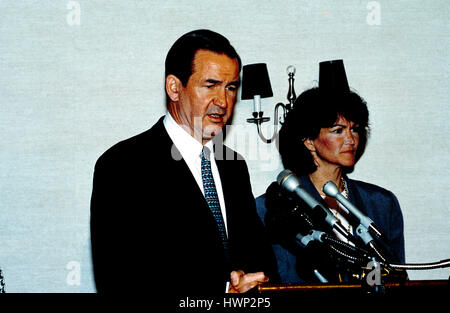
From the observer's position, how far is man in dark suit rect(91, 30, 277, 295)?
1.69 m

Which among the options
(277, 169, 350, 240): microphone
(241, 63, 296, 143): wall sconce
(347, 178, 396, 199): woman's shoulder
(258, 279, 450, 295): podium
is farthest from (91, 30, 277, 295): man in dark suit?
(241, 63, 296, 143): wall sconce

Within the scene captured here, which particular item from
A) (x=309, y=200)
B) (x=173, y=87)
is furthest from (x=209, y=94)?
(x=309, y=200)

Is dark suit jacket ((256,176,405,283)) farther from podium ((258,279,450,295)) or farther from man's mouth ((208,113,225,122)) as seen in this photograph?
podium ((258,279,450,295))

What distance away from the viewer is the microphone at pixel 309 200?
1.25 m

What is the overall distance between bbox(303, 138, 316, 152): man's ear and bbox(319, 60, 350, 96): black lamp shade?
Answer: 0.31 meters

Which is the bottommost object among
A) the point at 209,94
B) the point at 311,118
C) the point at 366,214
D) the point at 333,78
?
the point at 366,214

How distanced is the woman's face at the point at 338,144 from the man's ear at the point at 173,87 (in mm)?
915

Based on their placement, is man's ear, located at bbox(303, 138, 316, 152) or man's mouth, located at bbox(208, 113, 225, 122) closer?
man's mouth, located at bbox(208, 113, 225, 122)

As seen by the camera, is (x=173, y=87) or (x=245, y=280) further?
(x=173, y=87)

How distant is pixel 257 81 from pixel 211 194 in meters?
1.25

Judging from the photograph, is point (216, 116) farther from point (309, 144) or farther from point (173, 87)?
point (309, 144)

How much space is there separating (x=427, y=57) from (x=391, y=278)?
2492 millimetres

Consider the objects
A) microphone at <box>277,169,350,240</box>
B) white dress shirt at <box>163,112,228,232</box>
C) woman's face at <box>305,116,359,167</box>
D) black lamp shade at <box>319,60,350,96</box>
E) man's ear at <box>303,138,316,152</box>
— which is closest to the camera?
microphone at <box>277,169,350,240</box>

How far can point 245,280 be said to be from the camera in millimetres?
1409
